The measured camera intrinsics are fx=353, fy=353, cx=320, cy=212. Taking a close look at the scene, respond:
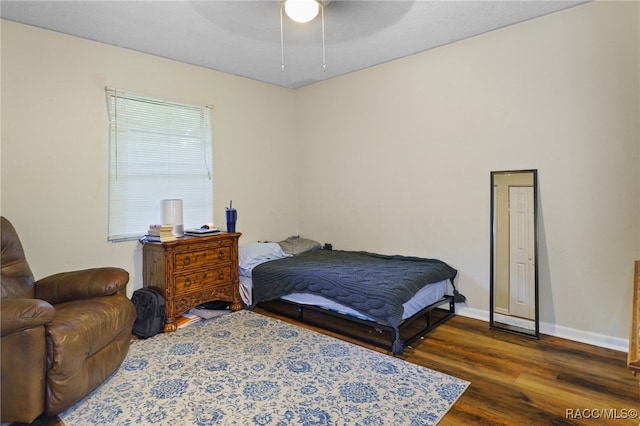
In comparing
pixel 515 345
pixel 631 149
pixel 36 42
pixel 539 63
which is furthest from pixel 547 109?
pixel 36 42

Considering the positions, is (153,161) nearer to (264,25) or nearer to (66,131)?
(66,131)

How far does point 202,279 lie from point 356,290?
1.47m

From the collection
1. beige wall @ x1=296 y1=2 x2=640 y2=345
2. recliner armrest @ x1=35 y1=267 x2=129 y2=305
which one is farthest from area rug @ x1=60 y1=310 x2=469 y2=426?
beige wall @ x1=296 y1=2 x2=640 y2=345

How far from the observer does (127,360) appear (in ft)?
8.19

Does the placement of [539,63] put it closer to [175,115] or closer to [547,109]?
[547,109]

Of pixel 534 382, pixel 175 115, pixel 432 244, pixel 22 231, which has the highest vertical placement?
pixel 175 115

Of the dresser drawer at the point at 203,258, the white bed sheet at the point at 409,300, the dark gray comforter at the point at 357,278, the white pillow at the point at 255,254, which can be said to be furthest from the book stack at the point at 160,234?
the white bed sheet at the point at 409,300

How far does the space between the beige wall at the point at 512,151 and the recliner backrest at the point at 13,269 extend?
9.67 ft

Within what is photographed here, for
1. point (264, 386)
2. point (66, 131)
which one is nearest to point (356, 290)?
point (264, 386)

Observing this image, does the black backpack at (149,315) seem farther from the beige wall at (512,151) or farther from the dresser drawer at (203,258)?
the beige wall at (512,151)

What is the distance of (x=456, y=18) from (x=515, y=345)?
2572 millimetres

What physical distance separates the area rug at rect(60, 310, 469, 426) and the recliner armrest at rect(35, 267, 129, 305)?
540mm

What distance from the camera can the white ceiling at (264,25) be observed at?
2.56 m

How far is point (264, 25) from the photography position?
9.40ft
